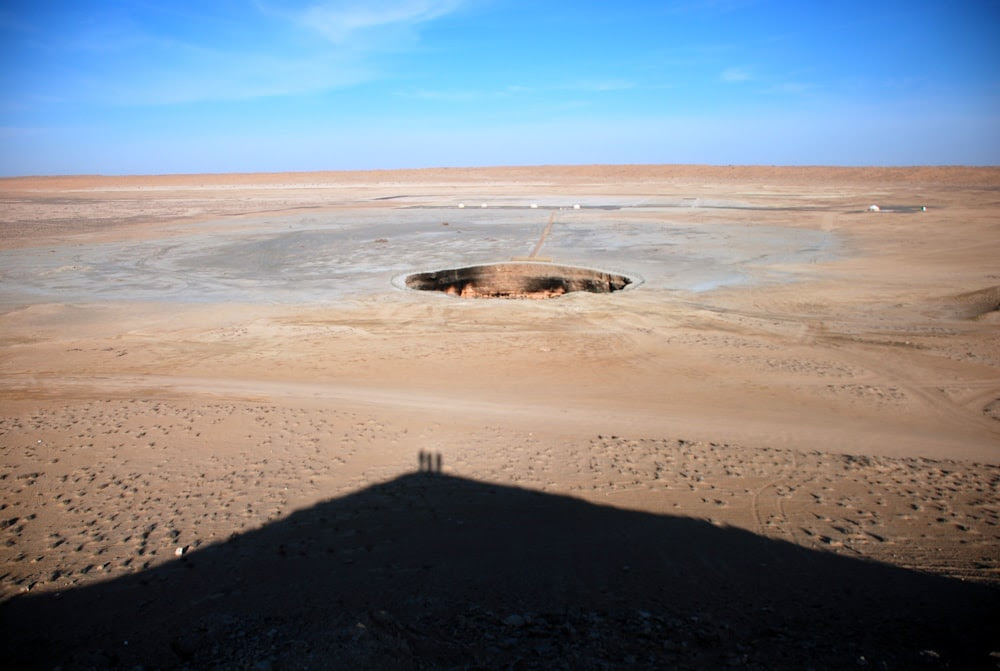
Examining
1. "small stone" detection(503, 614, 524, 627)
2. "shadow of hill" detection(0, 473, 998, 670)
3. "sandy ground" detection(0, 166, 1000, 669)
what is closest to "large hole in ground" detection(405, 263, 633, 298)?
"sandy ground" detection(0, 166, 1000, 669)

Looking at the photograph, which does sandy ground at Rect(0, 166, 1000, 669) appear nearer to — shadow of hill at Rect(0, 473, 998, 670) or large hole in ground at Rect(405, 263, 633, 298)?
shadow of hill at Rect(0, 473, 998, 670)

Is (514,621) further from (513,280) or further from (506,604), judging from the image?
(513,280)

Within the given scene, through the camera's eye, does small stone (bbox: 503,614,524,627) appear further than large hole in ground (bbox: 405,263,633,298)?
No

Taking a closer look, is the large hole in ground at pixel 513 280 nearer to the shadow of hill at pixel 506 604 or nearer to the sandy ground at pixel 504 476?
the sandy ground at pixel 504 476

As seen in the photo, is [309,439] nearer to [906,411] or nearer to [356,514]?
[356,514]

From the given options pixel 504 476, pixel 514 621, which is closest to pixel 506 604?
pixel 514 621

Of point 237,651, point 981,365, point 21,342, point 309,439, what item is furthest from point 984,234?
point 21,342

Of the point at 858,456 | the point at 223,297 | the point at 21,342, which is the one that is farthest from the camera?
the point at 223,297
